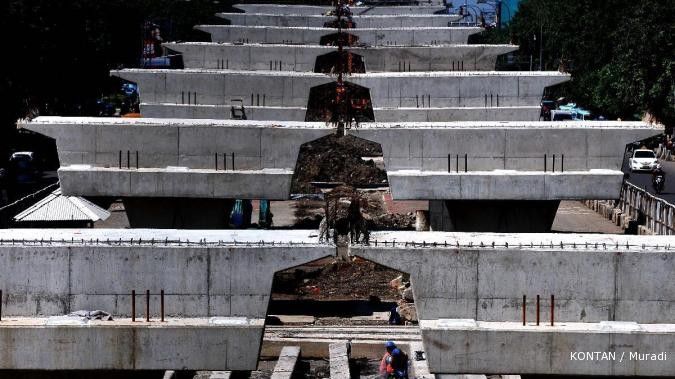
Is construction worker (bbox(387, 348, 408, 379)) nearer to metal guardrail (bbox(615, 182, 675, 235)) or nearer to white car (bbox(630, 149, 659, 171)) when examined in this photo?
metal guardrail (bbox(615, 182, 675, 235))

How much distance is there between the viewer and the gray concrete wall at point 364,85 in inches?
1793

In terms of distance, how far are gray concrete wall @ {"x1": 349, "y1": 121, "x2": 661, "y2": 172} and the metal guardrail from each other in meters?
6.36

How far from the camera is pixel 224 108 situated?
4597 centimetres

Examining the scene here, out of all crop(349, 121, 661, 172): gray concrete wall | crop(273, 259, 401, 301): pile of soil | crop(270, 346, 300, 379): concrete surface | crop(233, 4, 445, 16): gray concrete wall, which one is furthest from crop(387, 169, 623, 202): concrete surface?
crop(233, 4, 445, 16): gray concrete wall

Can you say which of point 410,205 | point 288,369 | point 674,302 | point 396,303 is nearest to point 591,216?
point 410,205

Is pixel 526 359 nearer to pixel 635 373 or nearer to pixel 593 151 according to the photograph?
pixel 635 373

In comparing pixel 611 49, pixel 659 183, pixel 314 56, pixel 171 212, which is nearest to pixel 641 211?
pixel 659 183

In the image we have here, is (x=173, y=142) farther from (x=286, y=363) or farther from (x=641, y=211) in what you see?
(x=641, y=211)

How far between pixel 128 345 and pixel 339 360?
26.4 ft

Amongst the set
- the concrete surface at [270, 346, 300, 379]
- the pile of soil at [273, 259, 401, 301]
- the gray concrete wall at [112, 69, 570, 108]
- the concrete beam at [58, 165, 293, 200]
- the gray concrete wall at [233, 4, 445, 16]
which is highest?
the gray concrete wall at [233, 4, 445, 16]

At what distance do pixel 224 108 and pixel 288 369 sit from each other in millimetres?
18323

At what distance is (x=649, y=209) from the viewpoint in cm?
4659

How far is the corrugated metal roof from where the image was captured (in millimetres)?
37156

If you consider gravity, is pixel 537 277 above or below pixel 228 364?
above
